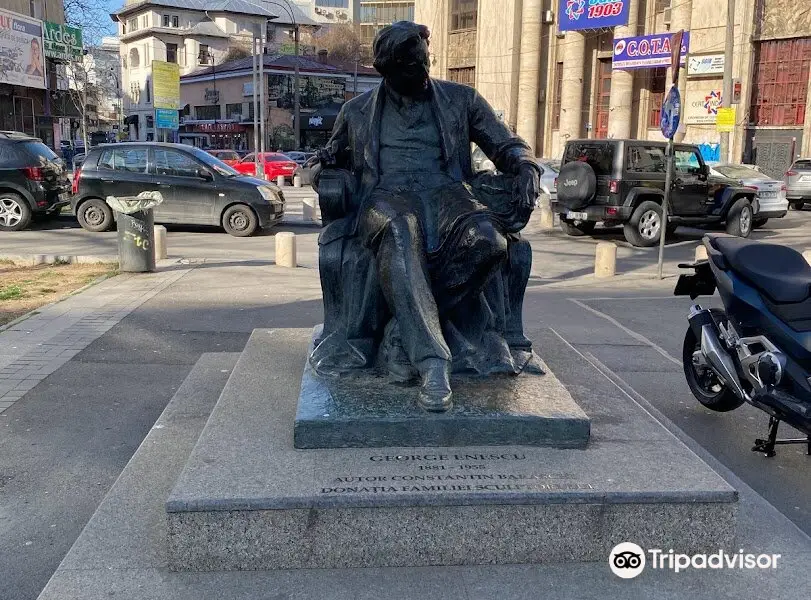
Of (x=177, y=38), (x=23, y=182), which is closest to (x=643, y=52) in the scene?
(x=23, y=182)

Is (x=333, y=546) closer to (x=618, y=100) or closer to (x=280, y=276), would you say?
(x=280, y=276)

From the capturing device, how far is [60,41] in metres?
36.2

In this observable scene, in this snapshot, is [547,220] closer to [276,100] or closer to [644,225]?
[644,225]

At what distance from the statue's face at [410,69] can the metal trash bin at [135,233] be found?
25.2ft

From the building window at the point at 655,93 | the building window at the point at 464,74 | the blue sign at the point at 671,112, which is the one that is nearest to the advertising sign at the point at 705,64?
the building window at the point at 655,93

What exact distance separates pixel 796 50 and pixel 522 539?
3244 centimetres

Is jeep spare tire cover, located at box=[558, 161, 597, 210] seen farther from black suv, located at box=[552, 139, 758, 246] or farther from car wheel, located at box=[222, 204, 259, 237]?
car wheel, located at box=[222, 204, 259, 237]

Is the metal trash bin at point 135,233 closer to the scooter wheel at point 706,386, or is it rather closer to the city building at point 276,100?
the scooter wheel at point 706,386

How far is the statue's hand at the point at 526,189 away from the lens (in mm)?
4312

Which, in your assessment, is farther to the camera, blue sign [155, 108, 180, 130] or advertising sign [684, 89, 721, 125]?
blue sign [155, 108, 180, 130]

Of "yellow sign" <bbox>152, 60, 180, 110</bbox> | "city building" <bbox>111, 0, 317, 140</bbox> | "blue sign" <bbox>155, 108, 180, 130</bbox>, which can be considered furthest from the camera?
"city building" <bbox>111, 0, 317, 140</bbox>

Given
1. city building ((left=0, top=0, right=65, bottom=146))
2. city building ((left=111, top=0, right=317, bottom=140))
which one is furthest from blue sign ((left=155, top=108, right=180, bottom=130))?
city building ((left=111, top=0, right=317, bottom=140))

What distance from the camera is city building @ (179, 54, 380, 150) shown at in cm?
6228

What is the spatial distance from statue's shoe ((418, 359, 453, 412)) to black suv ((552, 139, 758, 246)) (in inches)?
501
